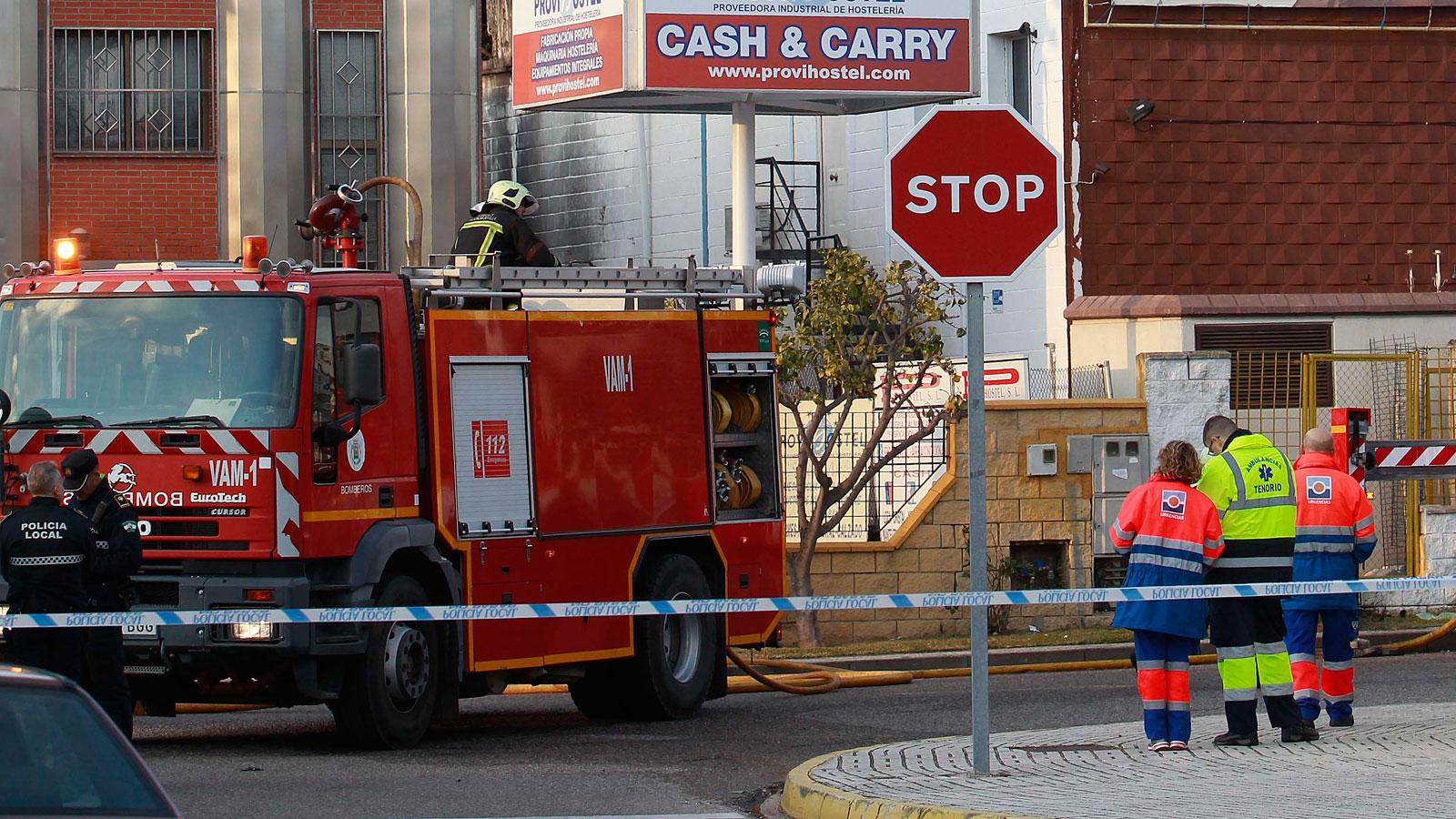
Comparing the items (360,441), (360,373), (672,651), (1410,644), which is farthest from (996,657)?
(360,373)

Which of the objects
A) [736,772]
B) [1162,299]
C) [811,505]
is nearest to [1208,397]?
[1162,299]

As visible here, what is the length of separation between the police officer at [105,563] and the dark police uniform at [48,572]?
10cm

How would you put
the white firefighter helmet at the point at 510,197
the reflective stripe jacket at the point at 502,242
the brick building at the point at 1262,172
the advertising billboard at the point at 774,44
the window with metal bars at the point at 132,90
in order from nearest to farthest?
the reflective stripe jacket at the point at 502,242 → the white firefighter helmet at the point at 510,197 → the advertising billboard at the point at 774,44 → the window with metal bars at the point at 132,90 → the brick building at the point at 1262,172

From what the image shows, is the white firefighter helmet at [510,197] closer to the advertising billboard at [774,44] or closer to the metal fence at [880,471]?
the metal fence at [880,471]

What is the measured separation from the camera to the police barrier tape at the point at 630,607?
35.4 feet

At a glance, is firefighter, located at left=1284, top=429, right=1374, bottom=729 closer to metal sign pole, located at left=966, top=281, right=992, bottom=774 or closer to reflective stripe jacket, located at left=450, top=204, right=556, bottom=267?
metal sign pole, located at left=966, top=281, right=992, bottom=774

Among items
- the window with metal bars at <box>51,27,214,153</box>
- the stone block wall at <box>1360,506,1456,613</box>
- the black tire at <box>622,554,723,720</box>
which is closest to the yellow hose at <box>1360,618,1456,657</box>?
the stone block wall at <box>1360,506,1456,613</box>

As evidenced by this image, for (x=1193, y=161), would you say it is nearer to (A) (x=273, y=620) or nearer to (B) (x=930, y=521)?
(B) (x=930, y=521)

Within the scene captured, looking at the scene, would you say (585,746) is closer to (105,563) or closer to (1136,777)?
(105,563)

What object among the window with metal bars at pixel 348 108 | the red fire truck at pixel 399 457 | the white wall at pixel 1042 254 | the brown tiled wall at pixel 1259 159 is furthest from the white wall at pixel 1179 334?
the red fire truck at pixel 399 457

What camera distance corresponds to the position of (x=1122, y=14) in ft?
77.6

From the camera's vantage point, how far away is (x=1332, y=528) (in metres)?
12.4

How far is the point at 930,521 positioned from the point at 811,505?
133cm

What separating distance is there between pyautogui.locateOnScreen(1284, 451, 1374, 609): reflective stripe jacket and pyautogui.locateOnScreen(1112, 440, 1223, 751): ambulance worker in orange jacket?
1.35 meters
